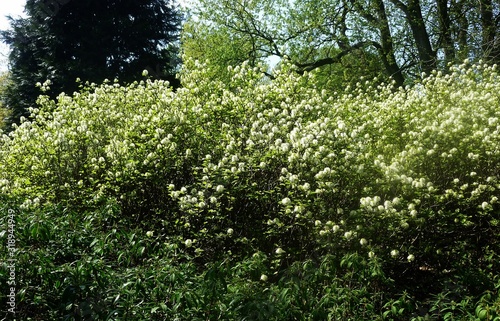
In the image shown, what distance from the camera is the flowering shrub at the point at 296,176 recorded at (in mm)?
4973

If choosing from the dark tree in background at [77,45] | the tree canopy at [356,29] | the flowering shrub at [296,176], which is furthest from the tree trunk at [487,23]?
the dark tree in background at [77,45]

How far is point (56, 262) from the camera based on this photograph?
3.80 metres

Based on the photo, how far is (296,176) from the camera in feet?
15.5

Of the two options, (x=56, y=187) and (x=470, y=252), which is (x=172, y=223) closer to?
(x=56, y=187)

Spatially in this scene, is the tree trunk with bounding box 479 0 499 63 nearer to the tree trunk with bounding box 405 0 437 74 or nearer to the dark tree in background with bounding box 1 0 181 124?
the tree trunk with bounding box 405 0 437 74

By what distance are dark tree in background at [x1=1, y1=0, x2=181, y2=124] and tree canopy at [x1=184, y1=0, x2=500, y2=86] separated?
190cm

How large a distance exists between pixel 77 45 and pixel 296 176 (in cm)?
1386

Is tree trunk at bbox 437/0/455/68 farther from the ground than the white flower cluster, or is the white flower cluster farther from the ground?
tree trunk at bbox 437/0/455/68

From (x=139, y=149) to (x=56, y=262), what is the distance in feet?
7.17

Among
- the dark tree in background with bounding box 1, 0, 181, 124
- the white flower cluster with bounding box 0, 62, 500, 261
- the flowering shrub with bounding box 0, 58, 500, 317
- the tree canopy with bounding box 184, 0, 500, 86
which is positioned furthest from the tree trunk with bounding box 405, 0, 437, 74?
the flowering shrub with bounding box 0, 58, 500, 317

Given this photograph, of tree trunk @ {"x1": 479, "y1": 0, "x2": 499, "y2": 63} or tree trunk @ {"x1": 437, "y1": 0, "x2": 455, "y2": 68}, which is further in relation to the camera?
tree trunk @ {"x1": 437, "y1": 0, "x2": 455, "y2": 68}

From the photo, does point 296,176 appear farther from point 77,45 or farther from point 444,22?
point 77,45

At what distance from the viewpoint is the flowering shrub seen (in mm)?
4973

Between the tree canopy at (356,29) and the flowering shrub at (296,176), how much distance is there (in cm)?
821
